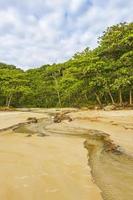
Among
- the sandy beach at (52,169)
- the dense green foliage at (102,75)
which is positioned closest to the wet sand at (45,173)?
the sandy beach at (52,169)

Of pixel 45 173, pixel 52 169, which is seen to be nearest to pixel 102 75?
pixel 52 169

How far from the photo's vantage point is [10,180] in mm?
7688

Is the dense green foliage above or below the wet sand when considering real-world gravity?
above

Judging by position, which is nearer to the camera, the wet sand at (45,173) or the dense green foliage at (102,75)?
the wet sand at (45,173)

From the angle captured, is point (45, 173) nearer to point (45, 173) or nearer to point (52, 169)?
point (45, 173)

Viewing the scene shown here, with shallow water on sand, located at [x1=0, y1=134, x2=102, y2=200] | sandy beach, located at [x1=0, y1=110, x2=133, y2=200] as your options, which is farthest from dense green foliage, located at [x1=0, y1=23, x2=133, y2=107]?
shallow water on sand, located at [x1=0, y1=134, x2=102, y2=200]

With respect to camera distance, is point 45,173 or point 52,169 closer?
point 45,173

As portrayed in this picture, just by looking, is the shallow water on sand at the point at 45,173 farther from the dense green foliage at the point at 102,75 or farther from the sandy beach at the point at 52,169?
the dense green foliage at the point at 102,75

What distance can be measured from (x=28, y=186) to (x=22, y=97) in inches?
2190

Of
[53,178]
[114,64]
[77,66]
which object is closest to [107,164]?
[53,178]

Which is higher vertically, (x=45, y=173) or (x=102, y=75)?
(x=102, y=75)

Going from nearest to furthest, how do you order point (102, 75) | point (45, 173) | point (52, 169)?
point (45, 173)
point (52, 169)
point (102, 75)

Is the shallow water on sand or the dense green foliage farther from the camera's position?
the dense green foliage

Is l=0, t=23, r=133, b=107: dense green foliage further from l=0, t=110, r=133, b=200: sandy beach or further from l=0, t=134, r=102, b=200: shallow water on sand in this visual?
l=0, t=134, r=102, b=200: shallow water on sand
